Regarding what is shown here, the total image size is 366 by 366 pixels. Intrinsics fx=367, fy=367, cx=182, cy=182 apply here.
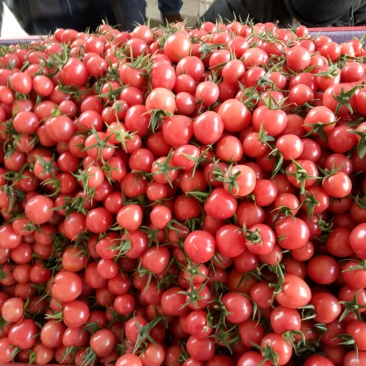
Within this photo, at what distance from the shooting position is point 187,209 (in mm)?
→ 897

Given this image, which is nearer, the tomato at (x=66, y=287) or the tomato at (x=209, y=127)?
the tomato at (x=209, y=127)

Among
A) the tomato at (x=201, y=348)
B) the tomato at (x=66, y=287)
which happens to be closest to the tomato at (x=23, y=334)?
the tomato at (x=66, y=287)

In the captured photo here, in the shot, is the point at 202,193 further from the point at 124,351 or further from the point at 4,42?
the point at 4,42

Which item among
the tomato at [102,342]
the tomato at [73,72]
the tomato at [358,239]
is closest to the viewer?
the tomato at [358,239]

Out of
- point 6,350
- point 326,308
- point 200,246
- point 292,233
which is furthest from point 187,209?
point 6,350

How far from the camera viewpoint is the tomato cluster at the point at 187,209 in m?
0.83

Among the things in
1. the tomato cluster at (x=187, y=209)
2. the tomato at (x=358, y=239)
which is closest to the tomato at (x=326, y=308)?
the tomato cluster at (x=187, y=209)

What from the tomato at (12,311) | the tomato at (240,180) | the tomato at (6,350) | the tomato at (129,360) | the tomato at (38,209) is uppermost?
the tomato at (240,180)

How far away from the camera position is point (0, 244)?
3.43 feet

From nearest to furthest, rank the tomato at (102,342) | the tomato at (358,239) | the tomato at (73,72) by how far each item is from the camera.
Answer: the tomato at (358,239) → the tomato at (102,342) → the tomato at (73,72)

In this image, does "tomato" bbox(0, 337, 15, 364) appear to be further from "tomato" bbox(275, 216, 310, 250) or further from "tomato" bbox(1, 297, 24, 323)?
"tomato" bbox(275, 216, 310, 250)

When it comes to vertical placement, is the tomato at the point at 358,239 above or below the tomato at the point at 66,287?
above

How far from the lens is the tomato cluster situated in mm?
827

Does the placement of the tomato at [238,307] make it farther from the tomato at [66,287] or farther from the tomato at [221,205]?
the tomato at [66,287]
